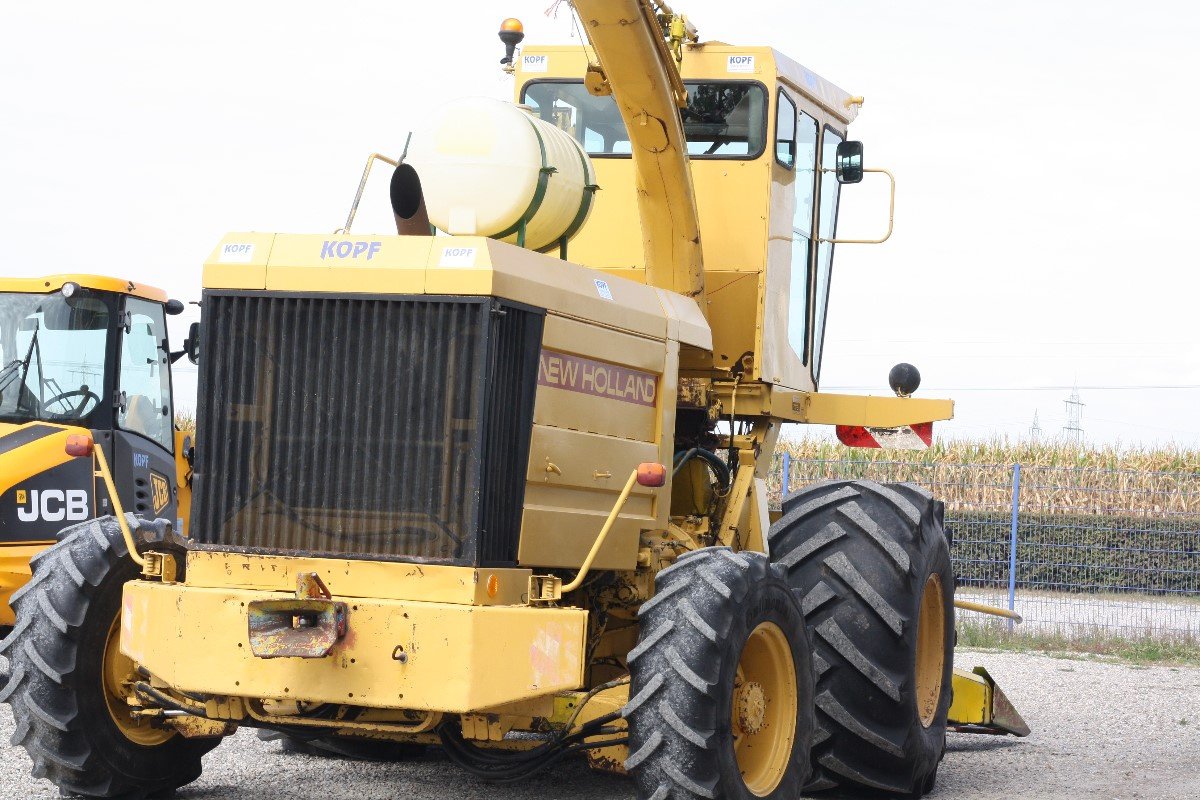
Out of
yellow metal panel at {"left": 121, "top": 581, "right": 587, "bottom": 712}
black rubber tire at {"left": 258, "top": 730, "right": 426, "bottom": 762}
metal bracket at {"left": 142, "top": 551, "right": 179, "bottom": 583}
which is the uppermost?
metal bracket at {"left": 142, "top": 551, "right": 179, "bottom": 583}

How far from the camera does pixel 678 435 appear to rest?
25.8 ft

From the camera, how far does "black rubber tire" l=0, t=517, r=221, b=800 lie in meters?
6.25

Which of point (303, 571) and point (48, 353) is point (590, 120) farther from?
point (48, 353)

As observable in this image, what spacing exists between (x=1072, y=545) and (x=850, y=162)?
9.01 m

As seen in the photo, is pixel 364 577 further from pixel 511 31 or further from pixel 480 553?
pixel 511 31

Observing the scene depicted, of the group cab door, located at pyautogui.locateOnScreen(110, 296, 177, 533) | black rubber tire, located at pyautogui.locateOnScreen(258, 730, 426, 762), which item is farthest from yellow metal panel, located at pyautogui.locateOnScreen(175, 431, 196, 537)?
black rubber tire, located at pyautogui.locateOnScreen(258, 730, 426, 762)

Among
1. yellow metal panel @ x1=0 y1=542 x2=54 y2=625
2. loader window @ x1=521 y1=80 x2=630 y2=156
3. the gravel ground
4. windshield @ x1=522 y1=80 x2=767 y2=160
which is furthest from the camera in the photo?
yellow metal panel @ x1=0 y1=542 x2=54 y2=625

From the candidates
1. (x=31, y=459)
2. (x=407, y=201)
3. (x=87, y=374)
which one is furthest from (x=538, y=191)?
(x=87, y=374)

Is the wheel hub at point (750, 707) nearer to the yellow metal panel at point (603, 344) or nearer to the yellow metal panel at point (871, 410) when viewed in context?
the yellow metal panel at point (603, 344)

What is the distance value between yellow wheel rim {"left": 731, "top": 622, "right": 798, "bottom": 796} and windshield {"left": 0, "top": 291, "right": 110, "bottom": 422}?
265 inches

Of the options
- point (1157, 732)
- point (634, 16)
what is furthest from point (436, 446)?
point (1157, 732)

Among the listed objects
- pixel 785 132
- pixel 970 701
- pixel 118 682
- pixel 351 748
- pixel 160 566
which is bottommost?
pixel 351 748

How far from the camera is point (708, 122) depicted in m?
8.34

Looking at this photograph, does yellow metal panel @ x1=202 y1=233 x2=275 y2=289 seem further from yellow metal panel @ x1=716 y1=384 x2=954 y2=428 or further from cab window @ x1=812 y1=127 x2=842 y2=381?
cab window @ x1=812 y1=127 x2=842 y2=381
